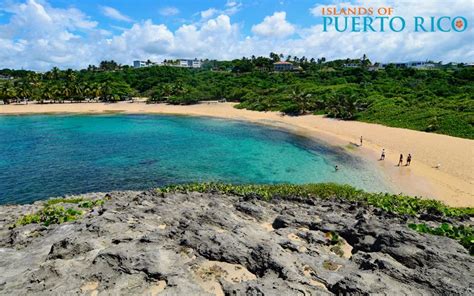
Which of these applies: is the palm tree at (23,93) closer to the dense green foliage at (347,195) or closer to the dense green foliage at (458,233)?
the dense green foliage at (347,195)

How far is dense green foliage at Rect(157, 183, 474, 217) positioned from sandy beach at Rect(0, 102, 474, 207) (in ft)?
13.1

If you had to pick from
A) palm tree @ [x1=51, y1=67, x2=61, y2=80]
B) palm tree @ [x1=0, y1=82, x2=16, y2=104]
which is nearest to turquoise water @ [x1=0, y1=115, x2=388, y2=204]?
palm tree @ [x1=0, y1=82, x2=16, y2=104]

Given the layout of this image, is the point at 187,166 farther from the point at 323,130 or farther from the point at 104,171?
the point at 323,130

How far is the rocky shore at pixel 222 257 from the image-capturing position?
1043 centimetres

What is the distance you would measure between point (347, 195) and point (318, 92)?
6046 centimetres

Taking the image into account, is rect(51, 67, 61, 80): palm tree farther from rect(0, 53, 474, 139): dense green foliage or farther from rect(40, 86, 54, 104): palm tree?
rect(40, 86, 54, 104): palm tree

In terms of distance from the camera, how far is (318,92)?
82375 millimetres

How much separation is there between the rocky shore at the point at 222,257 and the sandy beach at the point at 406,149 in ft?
44.3

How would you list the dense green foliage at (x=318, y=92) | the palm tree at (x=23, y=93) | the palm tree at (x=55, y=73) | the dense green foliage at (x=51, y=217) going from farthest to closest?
the palm tree at (x=55, y=73), the palm tree at (x=23, y=93), the dense green foliage at (x=318, y=92), the dense green foliage at (x=51, y=217)

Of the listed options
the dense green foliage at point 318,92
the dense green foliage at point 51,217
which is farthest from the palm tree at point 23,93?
the dense green foliage at point 51,217

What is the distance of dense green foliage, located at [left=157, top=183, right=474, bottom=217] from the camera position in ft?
72.1

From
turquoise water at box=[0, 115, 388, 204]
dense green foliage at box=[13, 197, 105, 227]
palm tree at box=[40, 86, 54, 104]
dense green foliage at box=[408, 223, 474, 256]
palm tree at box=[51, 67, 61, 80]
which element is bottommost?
turquoise water at box=[0, 115, 388, 204]

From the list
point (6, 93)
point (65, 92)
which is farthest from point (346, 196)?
point (6, 93)

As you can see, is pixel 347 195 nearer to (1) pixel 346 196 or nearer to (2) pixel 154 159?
(1) pixel 346 196
